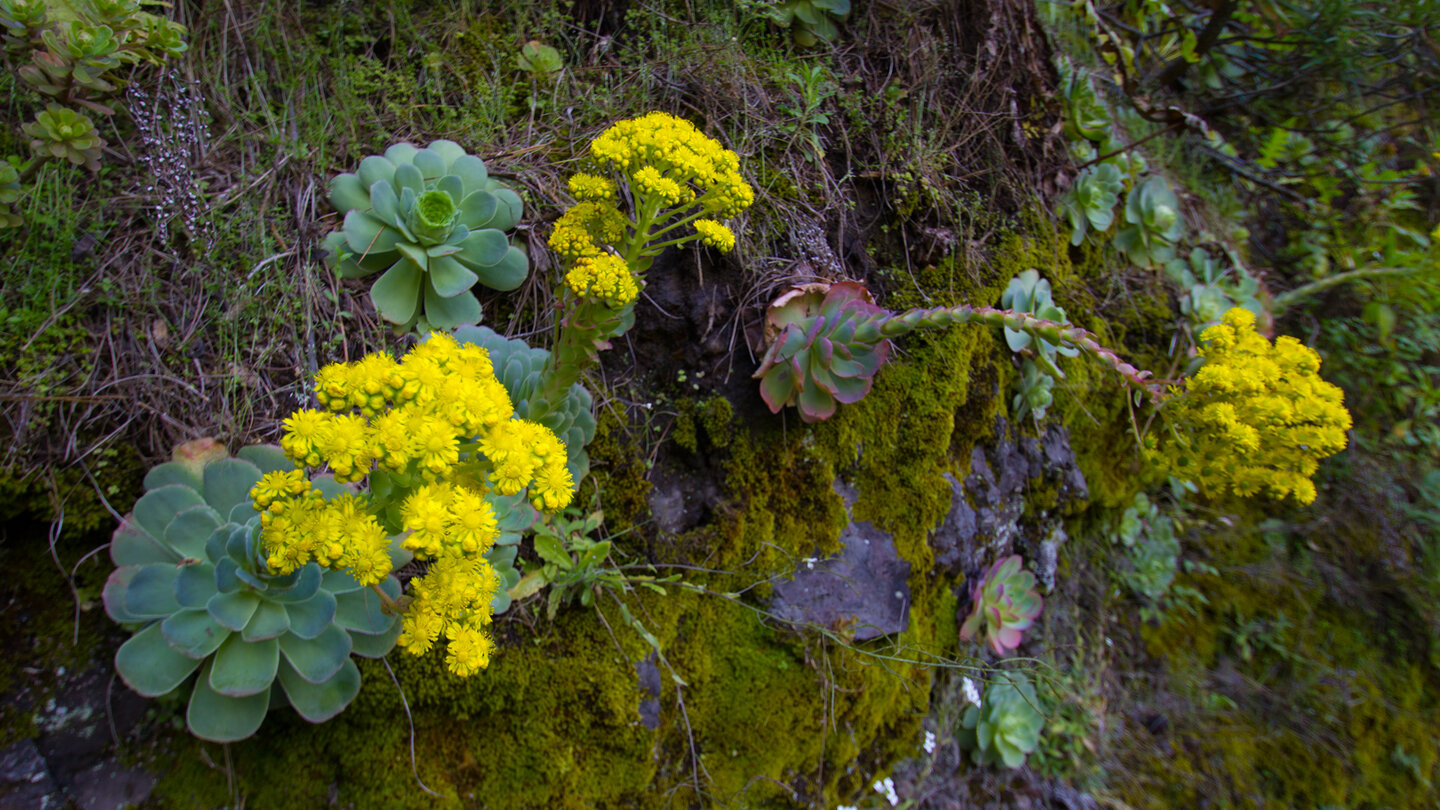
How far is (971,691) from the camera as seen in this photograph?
2.83 metres

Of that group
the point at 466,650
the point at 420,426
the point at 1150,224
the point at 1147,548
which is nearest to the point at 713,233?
the point at 420,426

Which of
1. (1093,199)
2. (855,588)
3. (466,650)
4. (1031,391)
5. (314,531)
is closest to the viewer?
(314,531)

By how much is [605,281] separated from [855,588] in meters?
1.32

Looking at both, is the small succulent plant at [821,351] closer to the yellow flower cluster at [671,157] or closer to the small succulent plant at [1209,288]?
the yellow flower cluster at [671,157]

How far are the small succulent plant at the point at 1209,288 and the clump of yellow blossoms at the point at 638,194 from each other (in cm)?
252

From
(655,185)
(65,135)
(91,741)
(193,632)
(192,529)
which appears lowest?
(91,741)

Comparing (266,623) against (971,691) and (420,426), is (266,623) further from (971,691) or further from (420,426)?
(971,691)

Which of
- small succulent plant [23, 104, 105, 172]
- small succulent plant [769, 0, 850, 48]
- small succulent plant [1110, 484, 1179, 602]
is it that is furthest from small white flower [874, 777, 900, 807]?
small succulent plant [23, 104, 105, 172]

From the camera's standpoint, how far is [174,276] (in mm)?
1862

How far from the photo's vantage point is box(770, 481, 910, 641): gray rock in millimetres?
2217

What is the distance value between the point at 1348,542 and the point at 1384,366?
89cm

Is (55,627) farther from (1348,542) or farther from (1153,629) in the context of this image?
(1348,542)

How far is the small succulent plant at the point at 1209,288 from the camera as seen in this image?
3160 mm

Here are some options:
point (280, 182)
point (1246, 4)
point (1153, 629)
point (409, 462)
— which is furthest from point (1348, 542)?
point (280, 182)
